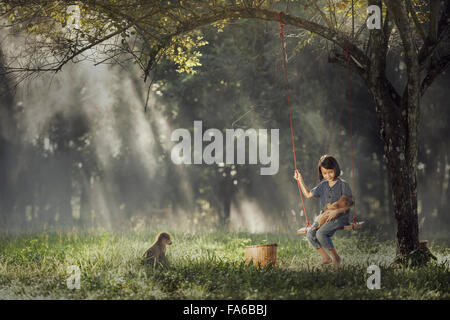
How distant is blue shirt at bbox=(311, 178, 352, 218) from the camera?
9.26 meters

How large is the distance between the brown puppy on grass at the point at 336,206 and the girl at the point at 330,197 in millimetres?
58

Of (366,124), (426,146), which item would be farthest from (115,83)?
(426,146)

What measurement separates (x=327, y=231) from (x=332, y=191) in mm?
663

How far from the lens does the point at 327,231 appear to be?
930 centimetres

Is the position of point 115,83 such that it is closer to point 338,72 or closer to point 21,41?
point 338,72

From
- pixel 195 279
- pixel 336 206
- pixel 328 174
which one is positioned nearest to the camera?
pixel 195 279

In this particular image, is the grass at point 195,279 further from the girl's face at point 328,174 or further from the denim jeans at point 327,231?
the girl's face at point 328,174

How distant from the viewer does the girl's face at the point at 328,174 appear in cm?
934

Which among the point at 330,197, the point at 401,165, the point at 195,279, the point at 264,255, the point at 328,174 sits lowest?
the point at 195,279

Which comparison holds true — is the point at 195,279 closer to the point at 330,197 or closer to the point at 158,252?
the point at 158,252

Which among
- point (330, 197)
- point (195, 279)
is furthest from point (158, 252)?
point (330, 197)
